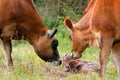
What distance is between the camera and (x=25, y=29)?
10.4m

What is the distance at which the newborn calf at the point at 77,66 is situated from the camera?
10.7 metres

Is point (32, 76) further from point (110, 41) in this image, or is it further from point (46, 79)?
point (110, 41)

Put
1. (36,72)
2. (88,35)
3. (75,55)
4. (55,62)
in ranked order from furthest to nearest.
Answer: (75,55) < (55,62) < (88,35) < (36,72)

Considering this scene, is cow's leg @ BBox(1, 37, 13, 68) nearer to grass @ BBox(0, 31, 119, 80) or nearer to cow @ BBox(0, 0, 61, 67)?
cow @ BBox(0, 0, 61, 67)

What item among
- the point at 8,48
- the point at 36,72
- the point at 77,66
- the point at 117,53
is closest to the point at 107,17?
the point at 117,53

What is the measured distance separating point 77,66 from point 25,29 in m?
1.43

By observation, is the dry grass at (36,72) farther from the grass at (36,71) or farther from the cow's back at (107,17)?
the cow's back at (107,17)

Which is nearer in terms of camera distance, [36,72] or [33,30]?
[36,72]

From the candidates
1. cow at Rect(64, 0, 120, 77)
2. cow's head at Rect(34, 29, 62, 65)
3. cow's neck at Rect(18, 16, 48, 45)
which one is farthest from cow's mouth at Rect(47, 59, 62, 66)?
cow at Rect(64, 0, 120, 77)

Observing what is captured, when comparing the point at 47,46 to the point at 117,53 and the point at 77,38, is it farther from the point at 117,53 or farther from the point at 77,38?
the point at 117,53

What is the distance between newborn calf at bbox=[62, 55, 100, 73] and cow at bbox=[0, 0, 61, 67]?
288 millimetres

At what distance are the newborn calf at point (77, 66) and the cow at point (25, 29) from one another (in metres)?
0.29

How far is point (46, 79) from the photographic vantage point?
8.88m

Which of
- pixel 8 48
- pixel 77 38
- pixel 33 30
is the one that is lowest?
pixel 8 48
